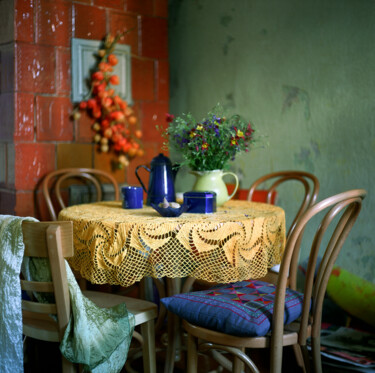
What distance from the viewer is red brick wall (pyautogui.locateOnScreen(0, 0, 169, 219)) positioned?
2781 mm

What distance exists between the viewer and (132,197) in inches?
82.6

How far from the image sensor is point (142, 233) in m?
1.68

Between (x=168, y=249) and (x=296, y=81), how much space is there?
158 cm

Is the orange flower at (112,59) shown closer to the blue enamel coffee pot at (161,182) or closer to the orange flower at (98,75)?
the orange flower at (98,75)

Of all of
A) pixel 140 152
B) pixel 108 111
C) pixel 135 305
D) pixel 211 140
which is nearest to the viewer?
pixel 135 305

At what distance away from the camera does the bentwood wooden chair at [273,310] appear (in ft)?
4.91

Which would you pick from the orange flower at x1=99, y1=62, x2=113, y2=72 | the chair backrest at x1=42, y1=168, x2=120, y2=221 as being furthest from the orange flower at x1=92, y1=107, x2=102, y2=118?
the chair backrest at x1=42, y1=168, x2=120, y2=221

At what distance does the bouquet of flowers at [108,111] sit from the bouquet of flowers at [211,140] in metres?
1.04

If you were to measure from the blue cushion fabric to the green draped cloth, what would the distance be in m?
0.24

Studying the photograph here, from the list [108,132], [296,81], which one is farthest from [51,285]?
[296,81]

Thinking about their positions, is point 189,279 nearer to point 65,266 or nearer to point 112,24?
point 65,266

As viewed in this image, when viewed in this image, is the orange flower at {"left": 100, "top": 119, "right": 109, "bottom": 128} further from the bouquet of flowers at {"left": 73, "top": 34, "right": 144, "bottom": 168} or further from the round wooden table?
the round wooden table

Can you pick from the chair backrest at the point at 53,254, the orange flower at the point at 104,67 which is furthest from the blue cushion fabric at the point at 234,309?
the orange flower at the point at 104,67

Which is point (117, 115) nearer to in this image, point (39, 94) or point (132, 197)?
point (39, 94)
